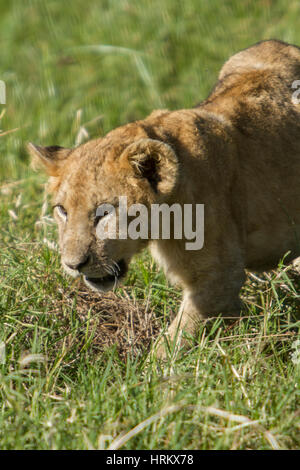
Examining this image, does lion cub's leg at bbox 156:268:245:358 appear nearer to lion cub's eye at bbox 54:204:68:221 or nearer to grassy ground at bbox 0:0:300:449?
grassy ground at bbox 0:0:300:449

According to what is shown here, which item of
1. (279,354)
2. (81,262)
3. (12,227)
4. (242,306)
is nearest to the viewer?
(81,262)

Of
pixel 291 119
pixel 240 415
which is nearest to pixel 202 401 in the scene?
pixel 240 415

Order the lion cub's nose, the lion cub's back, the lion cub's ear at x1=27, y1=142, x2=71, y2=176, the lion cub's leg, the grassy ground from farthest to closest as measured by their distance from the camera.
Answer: the lion cub's back, the lion cub's ear at x1=27, y1=142, x2=71, y2=176, the lion cub's leg, the lion cub's nose, the grassy ground

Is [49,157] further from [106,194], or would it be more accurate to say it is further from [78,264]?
[78,264]

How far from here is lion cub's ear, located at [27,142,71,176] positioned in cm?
413

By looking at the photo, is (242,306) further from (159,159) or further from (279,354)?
(159,159)

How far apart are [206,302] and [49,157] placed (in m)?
1.14

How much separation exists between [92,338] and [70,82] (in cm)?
496

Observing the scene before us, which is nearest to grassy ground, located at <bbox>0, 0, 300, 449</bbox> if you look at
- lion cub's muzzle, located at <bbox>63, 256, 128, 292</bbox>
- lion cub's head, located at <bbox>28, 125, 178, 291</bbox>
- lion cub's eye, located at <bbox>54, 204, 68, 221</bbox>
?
lion cub's muzzle, located at <bbox>63, 256, 128, 292</bbox>

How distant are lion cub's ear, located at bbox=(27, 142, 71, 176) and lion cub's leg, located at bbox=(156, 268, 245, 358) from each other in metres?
0.96

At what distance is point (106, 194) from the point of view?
12.1 ft

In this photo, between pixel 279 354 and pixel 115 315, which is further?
pixel 115 315

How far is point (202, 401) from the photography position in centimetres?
338

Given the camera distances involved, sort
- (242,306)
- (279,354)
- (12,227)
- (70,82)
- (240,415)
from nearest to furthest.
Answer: (240,415) → (279,354) → (242,306) → (12,227) → (70,82)
